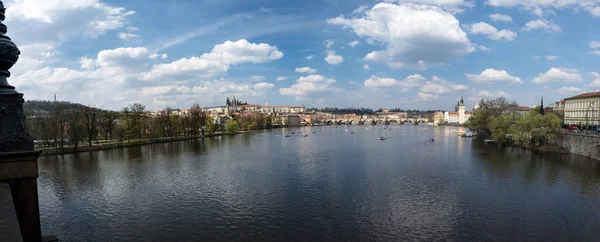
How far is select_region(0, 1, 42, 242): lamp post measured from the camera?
521cm

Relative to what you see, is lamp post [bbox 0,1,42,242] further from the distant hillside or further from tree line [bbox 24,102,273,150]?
the distant hillside

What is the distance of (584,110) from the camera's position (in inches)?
1996

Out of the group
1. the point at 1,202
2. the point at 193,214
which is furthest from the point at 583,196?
the point at 1,202

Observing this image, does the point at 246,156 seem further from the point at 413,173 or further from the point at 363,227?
the point at 363,227

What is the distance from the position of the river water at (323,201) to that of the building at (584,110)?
785 inches

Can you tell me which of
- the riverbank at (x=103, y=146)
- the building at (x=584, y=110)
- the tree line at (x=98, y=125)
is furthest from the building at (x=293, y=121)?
the building at (x=584, y=110)

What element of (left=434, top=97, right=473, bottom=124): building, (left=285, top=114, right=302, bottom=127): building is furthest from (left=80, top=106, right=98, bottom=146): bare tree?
(left=434, top=97, right=473, bottom=124): building

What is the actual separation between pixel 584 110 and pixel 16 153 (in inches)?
2616

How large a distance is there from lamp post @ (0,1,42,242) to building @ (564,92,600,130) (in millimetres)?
56655

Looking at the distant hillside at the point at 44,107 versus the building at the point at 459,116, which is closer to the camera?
the distant hillside at the point at 44,107

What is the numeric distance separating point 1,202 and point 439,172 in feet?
99.1

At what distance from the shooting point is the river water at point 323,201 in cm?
1519

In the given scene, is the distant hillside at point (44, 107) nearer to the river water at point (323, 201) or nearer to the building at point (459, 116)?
the river water at point (323, 201)

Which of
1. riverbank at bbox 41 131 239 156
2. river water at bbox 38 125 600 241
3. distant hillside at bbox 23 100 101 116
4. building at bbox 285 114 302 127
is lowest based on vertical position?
river water at bbox 38 125 600 241
